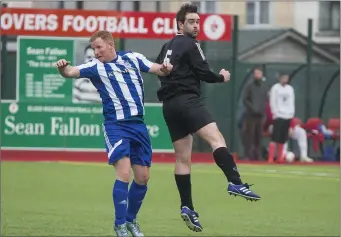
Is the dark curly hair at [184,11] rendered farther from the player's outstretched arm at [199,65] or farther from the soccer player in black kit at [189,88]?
the player's outstretched arm at [199,65]

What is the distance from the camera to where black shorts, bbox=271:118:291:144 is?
925 inches

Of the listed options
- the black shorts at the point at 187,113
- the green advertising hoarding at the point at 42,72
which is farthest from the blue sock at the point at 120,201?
the green advertising hoarding at the point at 42,72

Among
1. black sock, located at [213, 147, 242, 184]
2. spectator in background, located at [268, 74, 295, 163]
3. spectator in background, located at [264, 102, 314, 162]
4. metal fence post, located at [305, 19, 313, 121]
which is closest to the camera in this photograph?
Answer: black sock, located at [213, 147, 242, 184]

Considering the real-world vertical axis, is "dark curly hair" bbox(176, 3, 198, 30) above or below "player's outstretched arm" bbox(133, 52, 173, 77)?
above

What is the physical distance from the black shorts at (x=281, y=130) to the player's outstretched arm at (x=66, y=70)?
45.8ft

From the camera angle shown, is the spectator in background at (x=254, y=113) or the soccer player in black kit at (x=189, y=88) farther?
the spectator in background at (x=254, y=113)

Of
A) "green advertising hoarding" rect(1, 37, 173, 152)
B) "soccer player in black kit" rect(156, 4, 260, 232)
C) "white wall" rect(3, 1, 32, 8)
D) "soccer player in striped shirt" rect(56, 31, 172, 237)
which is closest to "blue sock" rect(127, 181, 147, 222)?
"soccer player in striped shirt" rect(56, 31, 172, 237)

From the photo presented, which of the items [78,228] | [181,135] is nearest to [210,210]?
[78,228]

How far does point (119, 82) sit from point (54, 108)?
13.9 meters

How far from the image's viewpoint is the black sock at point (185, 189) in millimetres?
10477

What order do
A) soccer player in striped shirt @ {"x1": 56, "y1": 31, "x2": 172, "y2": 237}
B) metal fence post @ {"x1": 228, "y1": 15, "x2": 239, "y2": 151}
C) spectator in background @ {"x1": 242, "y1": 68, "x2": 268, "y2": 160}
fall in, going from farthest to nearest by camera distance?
1. metal fence post @ {"x1": 228, "y1": 15, "x2": 239, "y2": 151}
2. spectator in background @ {"x1": 242, "y1": 68, "x2": 268, "y2": 160}
3. soccer player in striped shirt @ {"x1": 56, "y1": 31, "x2": 172, "y2": 237}

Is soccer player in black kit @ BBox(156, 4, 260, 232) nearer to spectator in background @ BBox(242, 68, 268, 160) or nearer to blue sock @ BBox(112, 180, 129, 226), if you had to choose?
blue sock @ BBox(112, 180, 129, 226)

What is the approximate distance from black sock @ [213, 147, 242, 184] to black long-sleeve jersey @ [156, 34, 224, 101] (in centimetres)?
73

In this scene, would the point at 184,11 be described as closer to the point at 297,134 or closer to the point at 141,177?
the point at 141,177
